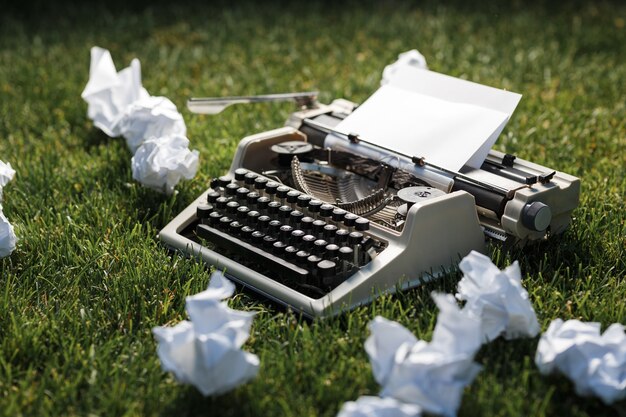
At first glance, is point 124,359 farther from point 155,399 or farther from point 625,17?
point 625,17

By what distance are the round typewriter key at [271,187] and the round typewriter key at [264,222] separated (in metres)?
0.13

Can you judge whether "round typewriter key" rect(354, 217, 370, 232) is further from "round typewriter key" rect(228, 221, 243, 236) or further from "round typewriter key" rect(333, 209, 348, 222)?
"round typewriter key" rect(228, 221, 243, 236)

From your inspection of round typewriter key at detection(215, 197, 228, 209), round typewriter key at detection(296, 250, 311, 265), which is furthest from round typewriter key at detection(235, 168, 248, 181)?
round typewriter key at detection(296, 250, 311, 265)

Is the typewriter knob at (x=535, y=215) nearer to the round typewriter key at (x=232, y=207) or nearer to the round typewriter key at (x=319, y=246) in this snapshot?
the round typewriter key at (x=319, y=246)

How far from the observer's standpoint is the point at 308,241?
9.11ft

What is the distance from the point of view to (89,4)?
6809 mm

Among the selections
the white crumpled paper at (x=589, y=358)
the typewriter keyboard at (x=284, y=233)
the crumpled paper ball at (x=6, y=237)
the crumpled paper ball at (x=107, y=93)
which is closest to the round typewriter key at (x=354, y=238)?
the typewriter keyboard at (x=284, y=233)

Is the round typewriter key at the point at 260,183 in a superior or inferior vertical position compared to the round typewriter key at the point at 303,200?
inferior

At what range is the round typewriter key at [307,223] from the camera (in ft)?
9.29

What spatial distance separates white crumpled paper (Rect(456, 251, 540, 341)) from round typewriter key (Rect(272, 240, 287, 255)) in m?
0.62

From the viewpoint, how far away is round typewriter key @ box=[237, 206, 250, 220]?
3014 millimetres

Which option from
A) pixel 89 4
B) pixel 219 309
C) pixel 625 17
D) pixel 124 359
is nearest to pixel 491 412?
pixel 219 309

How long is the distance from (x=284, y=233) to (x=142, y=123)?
1301mm

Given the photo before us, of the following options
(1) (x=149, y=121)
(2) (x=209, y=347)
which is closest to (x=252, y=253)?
(2) (x=209, y=347)
